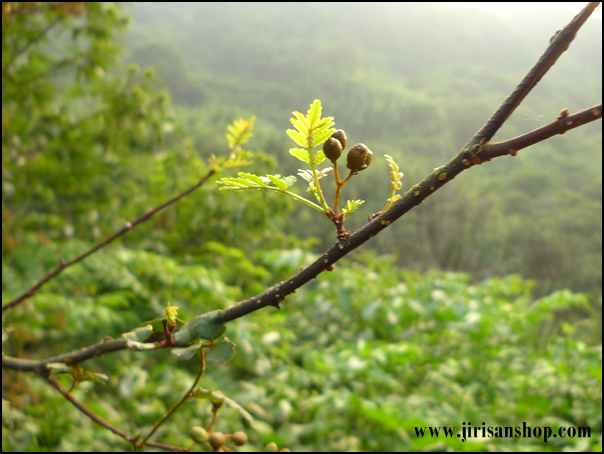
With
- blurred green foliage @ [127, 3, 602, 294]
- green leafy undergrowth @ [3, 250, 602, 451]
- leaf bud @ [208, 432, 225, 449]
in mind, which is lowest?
leaf bud @ [208, 432, 225, 449]

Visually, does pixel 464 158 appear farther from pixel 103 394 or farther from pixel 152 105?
pixel 152 105

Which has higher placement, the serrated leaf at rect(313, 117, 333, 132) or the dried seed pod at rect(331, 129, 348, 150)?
the dried seed pod at rect(331, 129, 348, 150)

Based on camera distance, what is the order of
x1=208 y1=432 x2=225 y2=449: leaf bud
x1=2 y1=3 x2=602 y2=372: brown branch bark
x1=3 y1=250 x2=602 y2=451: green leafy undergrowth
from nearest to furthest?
x1=2 y1=3 x2=602 y2=372: brown branch bark < x1=208 y1=432 x2=225 y2=449: leaf bud < x1=3 y1=250 x2=602 y2=451: green leafy undergrowth

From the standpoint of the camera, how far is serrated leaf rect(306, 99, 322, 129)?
27 cm

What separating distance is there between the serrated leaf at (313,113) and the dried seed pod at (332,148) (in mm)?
16

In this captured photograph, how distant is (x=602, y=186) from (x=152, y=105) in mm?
5859

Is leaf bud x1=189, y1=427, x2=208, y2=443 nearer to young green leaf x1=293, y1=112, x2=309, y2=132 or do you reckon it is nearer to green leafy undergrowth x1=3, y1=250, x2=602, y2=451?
young green leaf x1=293, y1=112, x2=309, y2=132

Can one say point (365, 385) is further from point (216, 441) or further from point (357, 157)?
point (357, 157)

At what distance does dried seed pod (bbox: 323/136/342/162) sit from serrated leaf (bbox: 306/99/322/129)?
2 cm

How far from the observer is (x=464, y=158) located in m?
0.23

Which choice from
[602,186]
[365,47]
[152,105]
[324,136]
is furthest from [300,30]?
[324,136]

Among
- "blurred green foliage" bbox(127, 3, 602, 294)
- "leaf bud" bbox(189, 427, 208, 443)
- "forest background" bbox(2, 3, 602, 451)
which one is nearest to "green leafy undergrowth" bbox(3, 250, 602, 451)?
"forest background" bbox(2, 3, 602, 451)

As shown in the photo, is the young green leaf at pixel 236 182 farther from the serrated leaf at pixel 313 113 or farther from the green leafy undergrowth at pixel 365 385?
the green leafy undergrowth at pixel 365 385

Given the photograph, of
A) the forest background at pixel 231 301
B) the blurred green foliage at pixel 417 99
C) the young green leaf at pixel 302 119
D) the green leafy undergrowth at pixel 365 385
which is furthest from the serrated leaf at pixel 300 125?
the blurred green foliage at pixel 417 99
